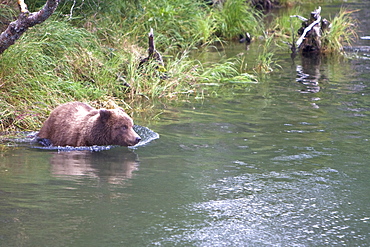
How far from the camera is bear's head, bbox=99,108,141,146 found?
286 inches

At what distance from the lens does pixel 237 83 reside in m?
12.2

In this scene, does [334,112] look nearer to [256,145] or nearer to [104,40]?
[256,145]

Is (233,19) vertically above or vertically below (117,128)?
above

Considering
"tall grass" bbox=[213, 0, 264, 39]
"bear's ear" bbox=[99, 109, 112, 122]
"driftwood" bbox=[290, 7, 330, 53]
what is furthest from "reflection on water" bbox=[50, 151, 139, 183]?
"tall grass" bbox=[213, 0, 264, 39]

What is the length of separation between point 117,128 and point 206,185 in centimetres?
183

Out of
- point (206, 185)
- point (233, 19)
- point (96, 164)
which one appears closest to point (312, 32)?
point (233, 19)

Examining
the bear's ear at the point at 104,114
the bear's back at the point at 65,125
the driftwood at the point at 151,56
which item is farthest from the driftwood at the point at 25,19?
the driftwood at the point at 151,56

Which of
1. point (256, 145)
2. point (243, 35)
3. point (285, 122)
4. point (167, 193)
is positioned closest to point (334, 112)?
point (285, 122)

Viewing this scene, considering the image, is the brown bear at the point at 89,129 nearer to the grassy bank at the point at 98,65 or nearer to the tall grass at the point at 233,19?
the grassy bank at the point at 98,65

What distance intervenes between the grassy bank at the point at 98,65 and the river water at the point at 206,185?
47.0 inches

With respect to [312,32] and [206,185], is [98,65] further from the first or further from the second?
[312,32]

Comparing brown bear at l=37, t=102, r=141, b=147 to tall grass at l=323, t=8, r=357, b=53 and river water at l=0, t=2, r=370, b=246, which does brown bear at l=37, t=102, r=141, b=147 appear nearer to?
river water at l=0, t=2, r=370, b=246

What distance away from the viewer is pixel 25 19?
6.61m

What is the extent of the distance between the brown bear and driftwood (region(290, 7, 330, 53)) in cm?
888
